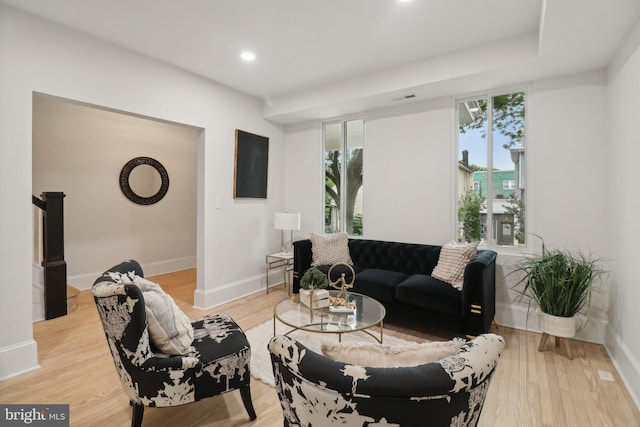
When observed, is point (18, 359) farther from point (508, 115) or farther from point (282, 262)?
point (508, 115)

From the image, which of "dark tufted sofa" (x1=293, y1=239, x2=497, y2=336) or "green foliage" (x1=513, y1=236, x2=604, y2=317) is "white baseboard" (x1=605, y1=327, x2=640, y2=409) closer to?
"green foliage" (x1=513, y1=236, x2=604, y2=317)

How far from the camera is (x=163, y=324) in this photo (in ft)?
5.69

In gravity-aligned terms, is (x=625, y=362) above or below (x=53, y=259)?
below

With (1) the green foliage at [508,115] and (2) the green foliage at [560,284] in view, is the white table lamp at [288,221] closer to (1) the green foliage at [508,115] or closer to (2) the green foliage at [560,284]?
(1) the green foliage at [508,115]

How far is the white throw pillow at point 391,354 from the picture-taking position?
1.02 meters

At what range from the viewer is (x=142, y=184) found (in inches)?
208

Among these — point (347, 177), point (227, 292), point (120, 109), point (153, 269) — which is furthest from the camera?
point (153, 269)

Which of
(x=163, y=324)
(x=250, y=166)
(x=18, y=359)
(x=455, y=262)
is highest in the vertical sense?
(x=250, y=166)

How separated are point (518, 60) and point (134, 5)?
3.21 m

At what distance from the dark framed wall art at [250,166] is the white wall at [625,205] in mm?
3845

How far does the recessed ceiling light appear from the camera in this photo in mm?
3215

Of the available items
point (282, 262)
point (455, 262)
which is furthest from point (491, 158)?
point (282, 262)

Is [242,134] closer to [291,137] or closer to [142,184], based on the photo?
[291,137]

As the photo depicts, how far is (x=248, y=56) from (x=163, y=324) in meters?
2.70
